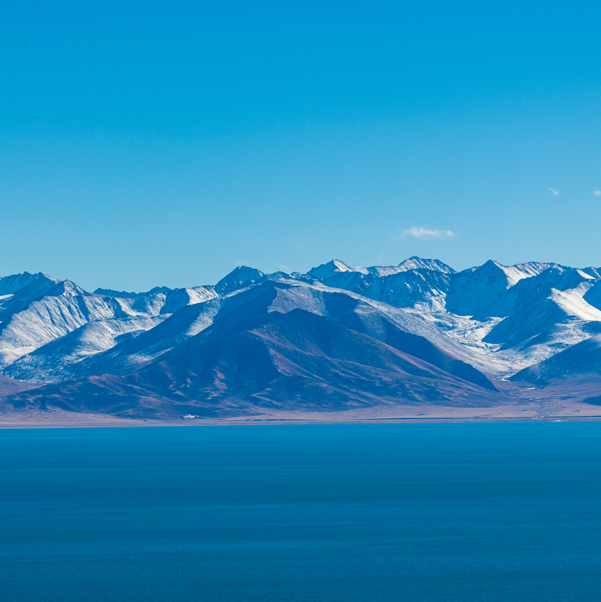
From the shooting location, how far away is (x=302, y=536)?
84.7m

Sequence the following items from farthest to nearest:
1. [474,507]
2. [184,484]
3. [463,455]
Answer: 1. [463,455]
2. [184,484]
3. [474,507]

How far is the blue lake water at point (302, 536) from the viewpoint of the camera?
64938 mm

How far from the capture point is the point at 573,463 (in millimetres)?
169375

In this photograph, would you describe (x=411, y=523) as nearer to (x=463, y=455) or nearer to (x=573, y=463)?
(x=573, y=463)

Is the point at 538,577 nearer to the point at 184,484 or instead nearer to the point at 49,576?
the point at 49,576

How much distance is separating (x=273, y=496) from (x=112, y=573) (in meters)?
47.4

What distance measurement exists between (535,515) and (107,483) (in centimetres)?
6696

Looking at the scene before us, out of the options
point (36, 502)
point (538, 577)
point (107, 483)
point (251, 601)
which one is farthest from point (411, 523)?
point (107, 483)

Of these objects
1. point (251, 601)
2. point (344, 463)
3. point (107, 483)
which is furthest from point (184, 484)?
point (251, 601)

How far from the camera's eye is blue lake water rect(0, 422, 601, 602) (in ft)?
213

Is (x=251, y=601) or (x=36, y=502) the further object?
(x=36, y=502)

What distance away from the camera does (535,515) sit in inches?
3809

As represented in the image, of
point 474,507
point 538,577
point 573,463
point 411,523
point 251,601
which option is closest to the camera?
point 251,601

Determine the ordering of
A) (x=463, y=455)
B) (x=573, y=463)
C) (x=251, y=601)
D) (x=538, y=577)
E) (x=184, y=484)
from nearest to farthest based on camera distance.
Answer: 1. (x=251, y=601)
2. (x=538, y=577)
3. (x=184, y=484)
4. (x=573, y=463)
5. (x=463, y=455)
